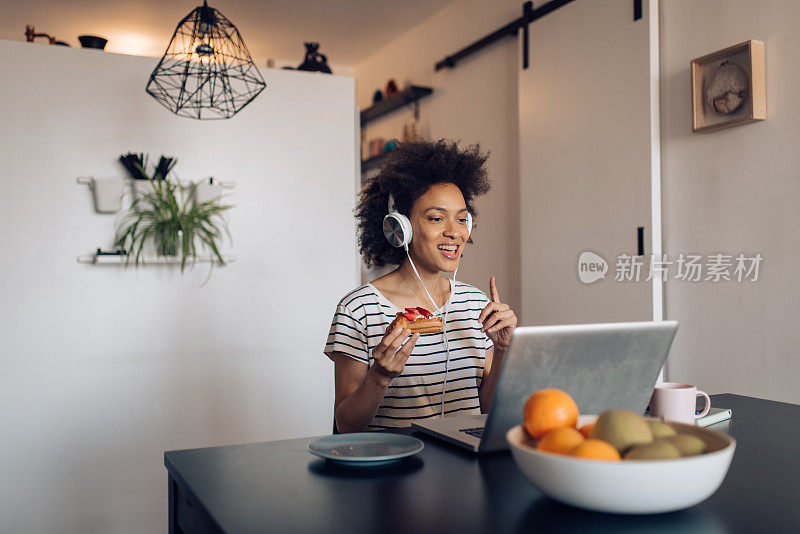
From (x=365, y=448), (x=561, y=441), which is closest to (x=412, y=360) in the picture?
(x=365, y=448)

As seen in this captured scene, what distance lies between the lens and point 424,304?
1875 mm

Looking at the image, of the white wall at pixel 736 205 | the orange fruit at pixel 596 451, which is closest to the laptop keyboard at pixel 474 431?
the orange fruit at pixel 596 451

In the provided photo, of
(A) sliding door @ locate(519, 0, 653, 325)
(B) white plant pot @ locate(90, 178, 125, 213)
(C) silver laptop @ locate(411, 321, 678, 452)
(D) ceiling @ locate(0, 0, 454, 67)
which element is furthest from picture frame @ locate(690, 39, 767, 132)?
(B) white plant pot @ locate(90, 178, 125, 213)

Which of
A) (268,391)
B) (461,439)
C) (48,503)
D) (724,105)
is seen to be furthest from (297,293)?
(461,439)

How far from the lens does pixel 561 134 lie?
135 inches

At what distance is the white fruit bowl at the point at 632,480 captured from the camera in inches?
28.2

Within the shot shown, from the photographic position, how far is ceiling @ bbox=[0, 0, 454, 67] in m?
4.48

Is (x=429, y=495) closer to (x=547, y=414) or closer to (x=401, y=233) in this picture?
(x=547, y=414)

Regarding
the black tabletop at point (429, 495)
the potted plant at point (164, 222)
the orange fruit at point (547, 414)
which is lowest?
the black tabletop at point (429, 495)

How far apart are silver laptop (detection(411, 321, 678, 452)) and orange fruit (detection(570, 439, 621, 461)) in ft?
0.71

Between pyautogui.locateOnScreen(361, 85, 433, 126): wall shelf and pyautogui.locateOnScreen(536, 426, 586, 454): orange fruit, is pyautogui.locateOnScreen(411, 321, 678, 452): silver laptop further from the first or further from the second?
pyautogui.locateOnScreen(361, 85, 433, 126): wall shelf

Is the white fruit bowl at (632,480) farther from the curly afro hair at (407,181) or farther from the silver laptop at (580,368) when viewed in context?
the curly afro hair at (407,181)

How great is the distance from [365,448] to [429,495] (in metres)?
0.21

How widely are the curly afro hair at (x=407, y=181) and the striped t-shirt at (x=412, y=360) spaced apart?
21 cm
